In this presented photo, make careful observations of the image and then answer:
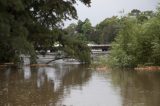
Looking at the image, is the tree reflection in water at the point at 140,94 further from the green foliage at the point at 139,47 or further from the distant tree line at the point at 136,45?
the green foliage at the point at 139,47

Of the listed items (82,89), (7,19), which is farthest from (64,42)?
(7,19)

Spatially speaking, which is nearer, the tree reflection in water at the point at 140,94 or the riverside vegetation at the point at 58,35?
the tree reflection in water at the point at 140,94

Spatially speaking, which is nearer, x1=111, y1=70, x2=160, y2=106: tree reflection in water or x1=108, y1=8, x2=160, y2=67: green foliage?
x1=111, y1=70, x2=160, y2=106: tree reflection in water

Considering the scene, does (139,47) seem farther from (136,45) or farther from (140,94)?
(140,94)

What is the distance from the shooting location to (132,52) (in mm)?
39812

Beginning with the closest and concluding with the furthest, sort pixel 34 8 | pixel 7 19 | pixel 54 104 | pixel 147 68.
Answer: pixel 54 104, pixel 7 19, pixel 34 8, pixel 147 68

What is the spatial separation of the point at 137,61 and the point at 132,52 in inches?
38.4

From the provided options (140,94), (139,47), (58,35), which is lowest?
(140,94)

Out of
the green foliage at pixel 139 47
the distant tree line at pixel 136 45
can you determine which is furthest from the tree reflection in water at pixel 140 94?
the green foliage at pixel 139 47

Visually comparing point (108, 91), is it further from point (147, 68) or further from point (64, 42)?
point (64, 42)

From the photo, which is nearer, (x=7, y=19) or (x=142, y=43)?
(x=7, y=19)

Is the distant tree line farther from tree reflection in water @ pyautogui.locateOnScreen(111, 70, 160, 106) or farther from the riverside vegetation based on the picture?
tree reflection in water @ pyautogui.locateOnScreen(111, 70, 160, 106)

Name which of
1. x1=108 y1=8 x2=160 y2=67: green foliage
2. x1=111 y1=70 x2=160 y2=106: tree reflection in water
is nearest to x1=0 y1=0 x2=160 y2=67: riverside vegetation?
x1=108 y1=8 x2=160 y2=67: green foliage

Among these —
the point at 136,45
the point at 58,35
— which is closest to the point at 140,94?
the point at 136,45
